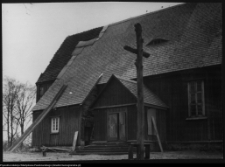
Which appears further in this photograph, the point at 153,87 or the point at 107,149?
the point at 153,87

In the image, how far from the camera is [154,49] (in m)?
23.1

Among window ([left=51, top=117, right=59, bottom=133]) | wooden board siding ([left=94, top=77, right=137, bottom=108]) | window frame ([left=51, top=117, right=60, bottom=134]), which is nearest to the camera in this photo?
wooden board siding ([left=94, top=77, right=137, bottom=108])

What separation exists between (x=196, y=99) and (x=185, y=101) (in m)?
0.65

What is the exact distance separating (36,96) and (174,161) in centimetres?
1760

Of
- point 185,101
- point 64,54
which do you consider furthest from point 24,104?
point 185,101

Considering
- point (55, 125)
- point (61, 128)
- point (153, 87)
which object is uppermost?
point (153, 87)

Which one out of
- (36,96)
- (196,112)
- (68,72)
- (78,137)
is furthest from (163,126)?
(36,96)

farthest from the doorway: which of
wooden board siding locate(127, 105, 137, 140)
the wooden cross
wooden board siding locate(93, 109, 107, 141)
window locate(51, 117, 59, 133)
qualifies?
window locate(51, 117, 59, 133)

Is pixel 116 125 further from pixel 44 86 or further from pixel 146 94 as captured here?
pixel 44 86

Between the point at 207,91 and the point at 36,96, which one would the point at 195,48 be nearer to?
the point at 207,91

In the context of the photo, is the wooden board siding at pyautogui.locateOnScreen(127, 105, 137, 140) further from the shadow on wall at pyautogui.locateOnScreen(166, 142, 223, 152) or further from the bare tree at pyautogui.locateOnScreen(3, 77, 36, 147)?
the bare tree at pyautogui.locateOnScreen(3, 77, 36, 147)

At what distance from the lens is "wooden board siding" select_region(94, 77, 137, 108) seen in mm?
20923

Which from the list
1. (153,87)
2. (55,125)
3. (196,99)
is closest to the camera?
(196,99)

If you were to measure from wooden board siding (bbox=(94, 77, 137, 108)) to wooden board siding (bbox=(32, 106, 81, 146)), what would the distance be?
118 inches
